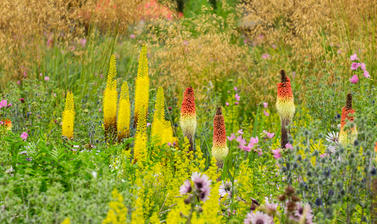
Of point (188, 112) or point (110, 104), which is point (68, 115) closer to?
point (110, 104)

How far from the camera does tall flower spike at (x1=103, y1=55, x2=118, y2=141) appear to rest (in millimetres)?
3244

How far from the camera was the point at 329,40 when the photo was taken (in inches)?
202

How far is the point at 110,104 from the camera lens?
326cm

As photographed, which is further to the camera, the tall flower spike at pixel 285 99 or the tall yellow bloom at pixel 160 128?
the tall yellow bloom at pixel 160 128

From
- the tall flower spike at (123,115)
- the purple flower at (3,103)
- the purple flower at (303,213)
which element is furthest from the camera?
the purple flower at (3,103)

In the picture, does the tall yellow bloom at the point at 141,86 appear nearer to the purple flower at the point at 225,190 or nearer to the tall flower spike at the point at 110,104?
the tall flower spike at the point at 110,104

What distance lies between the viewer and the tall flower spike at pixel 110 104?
324cm

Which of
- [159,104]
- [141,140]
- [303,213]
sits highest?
[159,104]

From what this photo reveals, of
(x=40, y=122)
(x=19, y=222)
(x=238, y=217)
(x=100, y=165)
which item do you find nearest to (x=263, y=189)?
(x=238, y=217)

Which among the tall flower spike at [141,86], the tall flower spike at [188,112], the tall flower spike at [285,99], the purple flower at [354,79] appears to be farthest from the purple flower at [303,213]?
the purple flower at [354,79]

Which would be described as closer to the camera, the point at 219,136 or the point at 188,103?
the point at 219,136

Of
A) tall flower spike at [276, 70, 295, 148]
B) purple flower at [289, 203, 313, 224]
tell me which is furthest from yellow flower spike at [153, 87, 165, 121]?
purple flower at [289, 203, 313, 224]

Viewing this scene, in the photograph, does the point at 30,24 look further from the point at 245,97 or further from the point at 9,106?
the point at 245,97

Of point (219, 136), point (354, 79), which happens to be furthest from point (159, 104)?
point (354, 79)
